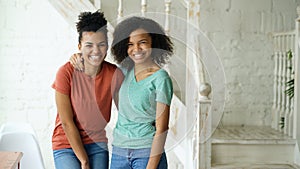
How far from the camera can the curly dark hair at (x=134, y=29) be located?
2115mm

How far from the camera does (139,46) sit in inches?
81.9

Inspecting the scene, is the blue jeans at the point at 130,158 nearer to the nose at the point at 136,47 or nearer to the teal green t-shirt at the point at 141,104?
the teal green t-shirt at the point at 141,104

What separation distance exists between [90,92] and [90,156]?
0.96ft

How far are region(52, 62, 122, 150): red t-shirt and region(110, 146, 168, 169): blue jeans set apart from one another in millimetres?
122

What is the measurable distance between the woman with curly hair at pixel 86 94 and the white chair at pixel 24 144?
0.74 metres

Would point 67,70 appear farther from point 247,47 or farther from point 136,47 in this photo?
point 247,47

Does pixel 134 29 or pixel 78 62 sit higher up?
pixel 134 29

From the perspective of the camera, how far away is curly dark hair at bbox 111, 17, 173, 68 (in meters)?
2.12

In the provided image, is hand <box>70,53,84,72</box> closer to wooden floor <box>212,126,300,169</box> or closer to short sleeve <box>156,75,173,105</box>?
short sleeve <box>156,75,173,105</box>

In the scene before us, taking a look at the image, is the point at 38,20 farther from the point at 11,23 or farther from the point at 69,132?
the point at 69,132

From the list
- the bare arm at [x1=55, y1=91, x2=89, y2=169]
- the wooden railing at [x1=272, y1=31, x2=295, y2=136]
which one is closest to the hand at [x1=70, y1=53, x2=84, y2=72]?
the bare arm at [x1=55, y1=91, x2=89, y2=169]

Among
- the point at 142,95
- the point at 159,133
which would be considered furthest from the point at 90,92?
the point at 159,133

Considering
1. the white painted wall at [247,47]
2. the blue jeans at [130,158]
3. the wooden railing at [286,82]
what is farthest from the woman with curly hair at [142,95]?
the white painted wall at [247,47]

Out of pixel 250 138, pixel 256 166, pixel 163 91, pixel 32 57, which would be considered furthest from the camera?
pixel 32 57
